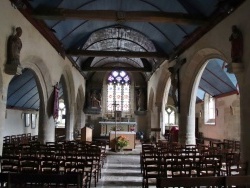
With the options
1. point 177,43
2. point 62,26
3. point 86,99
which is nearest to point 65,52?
point 62,26

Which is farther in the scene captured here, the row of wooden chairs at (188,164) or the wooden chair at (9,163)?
the wooden chair at (9,163)

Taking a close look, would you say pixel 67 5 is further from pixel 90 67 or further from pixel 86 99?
pixel 86 99

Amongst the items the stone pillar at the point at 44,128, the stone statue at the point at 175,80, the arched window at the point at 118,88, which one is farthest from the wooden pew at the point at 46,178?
the arched window at the point at 118,88

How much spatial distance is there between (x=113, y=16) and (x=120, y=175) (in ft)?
15.3

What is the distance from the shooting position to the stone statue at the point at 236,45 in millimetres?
6760

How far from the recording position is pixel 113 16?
28.2ft

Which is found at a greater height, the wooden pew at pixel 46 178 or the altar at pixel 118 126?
the altar at pixel 118 126

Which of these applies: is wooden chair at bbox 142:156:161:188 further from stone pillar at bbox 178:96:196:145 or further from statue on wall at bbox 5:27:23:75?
stone pillar at bbox 178:96:196:145

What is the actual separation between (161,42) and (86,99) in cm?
1163

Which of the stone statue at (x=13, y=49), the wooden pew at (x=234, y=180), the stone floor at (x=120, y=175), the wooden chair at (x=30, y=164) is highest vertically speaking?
the stone statue at (x=13, y=49)

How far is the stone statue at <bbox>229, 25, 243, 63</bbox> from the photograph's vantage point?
6760mm

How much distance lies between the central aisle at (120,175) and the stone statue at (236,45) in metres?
3.82

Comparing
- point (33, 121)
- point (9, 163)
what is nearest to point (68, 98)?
point (33, 121)

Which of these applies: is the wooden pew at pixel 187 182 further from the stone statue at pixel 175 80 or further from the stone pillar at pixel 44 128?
the stone statue at pixel 175 80
